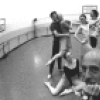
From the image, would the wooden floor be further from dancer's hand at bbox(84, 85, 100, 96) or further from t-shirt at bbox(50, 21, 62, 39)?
dancer's hand at bbox(84, 85, 100, 96)

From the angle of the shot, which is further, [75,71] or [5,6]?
[5,6]

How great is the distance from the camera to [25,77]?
15.6 feet

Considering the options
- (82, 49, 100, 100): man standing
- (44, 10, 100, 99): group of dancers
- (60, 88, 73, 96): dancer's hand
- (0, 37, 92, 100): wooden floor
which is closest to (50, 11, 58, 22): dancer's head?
(44, 10, 100, 99): group of dancers

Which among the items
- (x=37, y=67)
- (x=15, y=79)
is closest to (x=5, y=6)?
(x=37, y=67)

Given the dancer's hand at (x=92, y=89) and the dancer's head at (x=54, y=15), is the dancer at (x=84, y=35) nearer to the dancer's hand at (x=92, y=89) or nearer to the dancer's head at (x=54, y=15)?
the dancer's head at (x=54, y=15)

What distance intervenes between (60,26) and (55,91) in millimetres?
1345

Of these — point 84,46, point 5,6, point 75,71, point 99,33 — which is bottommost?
point 75,71

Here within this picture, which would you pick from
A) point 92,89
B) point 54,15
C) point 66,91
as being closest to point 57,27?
point 54,15

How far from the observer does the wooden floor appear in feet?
12.2

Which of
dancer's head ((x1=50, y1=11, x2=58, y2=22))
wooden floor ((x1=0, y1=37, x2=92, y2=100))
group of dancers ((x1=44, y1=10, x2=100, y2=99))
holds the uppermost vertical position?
dancer's head ((x1=50, y1=11, x2=58, y2=22))

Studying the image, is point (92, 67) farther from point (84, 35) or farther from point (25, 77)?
point (25, 77)

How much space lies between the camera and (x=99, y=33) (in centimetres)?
386

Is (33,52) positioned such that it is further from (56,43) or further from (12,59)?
(56,43)

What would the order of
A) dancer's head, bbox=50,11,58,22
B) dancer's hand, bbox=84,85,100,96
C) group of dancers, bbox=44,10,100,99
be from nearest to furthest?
dancer's hand, bbox=84,85,100,96 < group of dancers, bbox=44,10,100,99 < dancer's head, bbox=50,11,58,22
